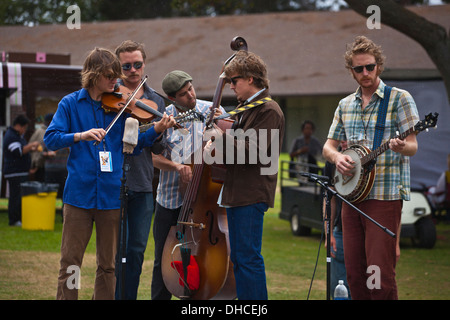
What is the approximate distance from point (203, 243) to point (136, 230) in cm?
46

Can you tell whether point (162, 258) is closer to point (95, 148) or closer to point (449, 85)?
point (95, 148)

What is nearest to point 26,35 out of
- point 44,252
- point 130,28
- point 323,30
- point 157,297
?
point 130,28

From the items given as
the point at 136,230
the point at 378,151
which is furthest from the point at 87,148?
the point at 378,151

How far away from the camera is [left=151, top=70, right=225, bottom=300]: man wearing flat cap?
464 cm

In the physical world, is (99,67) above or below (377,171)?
above

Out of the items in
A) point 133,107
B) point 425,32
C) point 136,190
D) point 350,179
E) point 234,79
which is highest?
point 425,32

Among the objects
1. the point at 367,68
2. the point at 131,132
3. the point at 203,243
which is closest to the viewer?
the point at 131,132

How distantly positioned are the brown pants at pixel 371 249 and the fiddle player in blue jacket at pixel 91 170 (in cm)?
133

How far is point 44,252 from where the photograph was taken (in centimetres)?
812

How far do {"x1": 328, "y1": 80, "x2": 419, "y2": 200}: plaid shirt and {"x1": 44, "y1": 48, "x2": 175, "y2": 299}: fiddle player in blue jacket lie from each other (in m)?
1.22

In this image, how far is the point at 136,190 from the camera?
14.3 feet

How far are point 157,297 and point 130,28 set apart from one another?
15831 mm

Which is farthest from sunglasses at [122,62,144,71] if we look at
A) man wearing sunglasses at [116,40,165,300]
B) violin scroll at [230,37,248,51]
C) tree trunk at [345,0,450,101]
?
tree trunk at [345,0,450,101]

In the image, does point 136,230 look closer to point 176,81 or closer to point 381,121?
point 176,81
